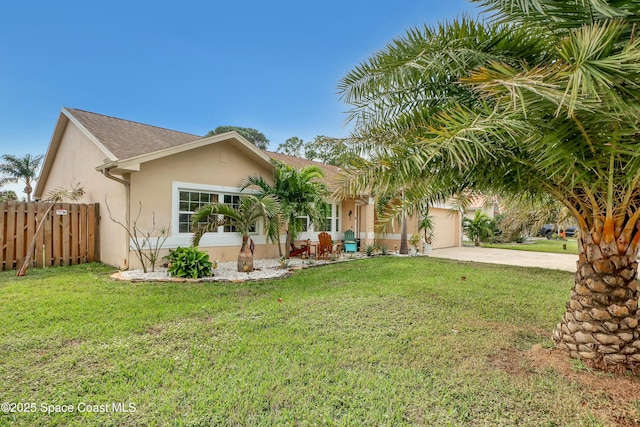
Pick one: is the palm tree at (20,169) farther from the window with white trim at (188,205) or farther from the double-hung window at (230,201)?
the double-hung window at (230,201)

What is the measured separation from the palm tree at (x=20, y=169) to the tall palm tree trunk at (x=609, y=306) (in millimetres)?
33591

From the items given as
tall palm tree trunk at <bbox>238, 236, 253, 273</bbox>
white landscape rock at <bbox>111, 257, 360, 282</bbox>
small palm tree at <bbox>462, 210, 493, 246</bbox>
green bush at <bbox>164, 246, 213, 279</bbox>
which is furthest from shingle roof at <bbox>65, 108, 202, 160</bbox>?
small palm tree at <bbox>462, 210, 493, 246</bbox>

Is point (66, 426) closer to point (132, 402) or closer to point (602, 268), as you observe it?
point (132, 402)

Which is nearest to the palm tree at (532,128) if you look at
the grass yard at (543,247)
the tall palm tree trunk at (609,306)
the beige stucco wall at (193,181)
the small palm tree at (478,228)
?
the tall palm tree trunk at (609,306)

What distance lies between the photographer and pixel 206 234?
34.9 feet

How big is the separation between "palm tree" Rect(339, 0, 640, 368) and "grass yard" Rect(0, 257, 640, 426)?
4.21 feet

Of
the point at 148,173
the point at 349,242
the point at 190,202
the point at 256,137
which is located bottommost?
the point at 349,242

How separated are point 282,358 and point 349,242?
1106 centimetres

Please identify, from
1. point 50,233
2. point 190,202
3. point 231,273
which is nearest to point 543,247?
point 231,273

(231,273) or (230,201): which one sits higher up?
(230,201)

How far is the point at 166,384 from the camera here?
3252mm

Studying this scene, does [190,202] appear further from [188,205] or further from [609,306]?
[609,306]

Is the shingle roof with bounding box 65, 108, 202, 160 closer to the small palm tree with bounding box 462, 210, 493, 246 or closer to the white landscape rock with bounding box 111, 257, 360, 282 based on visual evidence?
the white landscape rock with bounding box 111, 257, 360, 282

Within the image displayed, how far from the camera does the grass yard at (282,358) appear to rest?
2863 mm
